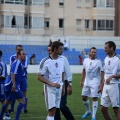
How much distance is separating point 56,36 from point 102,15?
8.85 meters

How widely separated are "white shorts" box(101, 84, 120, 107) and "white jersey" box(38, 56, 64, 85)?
157 cm

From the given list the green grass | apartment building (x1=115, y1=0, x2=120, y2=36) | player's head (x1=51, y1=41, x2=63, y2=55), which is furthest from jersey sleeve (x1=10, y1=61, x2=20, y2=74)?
apartment building (x1=115, y1=0, x2=120, y2=36)

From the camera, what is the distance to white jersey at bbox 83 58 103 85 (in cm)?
1672

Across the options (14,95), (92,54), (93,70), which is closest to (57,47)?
(14,95)

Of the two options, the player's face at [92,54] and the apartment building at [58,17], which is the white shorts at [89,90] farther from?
the apartment building at [58,17]

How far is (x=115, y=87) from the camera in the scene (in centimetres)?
1384

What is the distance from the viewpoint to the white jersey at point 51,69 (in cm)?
1277

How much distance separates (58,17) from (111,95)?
161 ft

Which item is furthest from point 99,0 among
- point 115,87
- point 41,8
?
point 115,87

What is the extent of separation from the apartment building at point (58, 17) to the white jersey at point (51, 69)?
47122mm

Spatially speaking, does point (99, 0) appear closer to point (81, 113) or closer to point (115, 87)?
point (81, 113)

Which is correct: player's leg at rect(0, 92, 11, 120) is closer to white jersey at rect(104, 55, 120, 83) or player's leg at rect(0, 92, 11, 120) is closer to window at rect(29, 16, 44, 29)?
white jersey at rect(104, 55, 120, 83)

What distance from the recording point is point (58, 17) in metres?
62.6

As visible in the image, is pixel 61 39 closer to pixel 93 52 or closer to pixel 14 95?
pixel 93 52
